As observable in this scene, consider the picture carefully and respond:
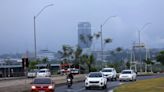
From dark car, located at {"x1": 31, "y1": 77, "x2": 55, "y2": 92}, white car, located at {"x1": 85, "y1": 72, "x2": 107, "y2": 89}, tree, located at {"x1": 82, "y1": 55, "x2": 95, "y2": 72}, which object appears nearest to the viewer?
dark car, located at {"x1": 31, "y1": 77, "x2": 55, "y2": 92}

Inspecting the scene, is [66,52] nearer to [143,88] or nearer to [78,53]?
[78,53]

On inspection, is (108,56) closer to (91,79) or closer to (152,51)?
(152,51)

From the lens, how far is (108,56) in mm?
140375

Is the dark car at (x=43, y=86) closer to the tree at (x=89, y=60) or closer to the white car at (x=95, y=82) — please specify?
the white car at (x=95, y=82)

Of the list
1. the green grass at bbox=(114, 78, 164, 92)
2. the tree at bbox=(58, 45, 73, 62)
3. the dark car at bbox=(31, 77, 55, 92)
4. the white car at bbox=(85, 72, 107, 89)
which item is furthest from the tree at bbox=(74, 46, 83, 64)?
the dark car at bbox=(31, 77, 55, 92)

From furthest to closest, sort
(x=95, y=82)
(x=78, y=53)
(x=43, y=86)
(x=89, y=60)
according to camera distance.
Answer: (x=78, y=53) < (x=89, y=60) < (x=95, y=82) < (x=43, y=86)

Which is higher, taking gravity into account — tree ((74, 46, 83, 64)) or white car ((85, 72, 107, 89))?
tree ((74, 46, 83, 64))

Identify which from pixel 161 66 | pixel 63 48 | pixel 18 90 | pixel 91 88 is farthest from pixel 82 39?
pixel 18 90

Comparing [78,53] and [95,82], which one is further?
[78,53]

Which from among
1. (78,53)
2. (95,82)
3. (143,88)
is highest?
(78,53)

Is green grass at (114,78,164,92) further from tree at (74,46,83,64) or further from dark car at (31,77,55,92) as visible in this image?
tree at (74,46,83,64)

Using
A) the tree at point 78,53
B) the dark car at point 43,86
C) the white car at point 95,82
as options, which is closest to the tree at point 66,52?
the tree at point 78,53

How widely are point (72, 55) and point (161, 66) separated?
57.6m

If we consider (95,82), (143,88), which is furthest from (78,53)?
(143,88)
